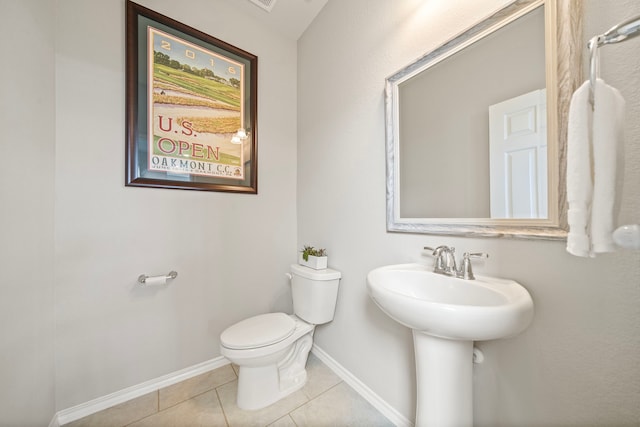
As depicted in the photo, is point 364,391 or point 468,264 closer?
point 468,264

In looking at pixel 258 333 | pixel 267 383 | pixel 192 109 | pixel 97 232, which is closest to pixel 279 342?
pixel 258 333

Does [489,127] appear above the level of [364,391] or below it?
above

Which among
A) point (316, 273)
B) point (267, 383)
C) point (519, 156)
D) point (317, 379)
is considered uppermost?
point (519, 156)

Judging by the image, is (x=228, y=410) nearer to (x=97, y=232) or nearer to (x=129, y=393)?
(x=129, y=393)

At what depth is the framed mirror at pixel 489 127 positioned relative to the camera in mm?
660

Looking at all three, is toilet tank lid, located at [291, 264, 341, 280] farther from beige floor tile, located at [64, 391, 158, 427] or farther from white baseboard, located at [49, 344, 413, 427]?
beige floor tile, located at [64, 391, 158, 427]

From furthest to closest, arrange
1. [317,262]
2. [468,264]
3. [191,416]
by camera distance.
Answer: [317,262]
[191,416]
[468,264]

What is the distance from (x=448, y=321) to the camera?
1.94 feet

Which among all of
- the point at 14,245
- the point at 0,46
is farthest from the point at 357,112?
the point at 14,245

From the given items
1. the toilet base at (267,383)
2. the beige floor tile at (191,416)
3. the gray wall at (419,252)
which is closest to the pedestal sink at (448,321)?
the gray wall at (419,252)

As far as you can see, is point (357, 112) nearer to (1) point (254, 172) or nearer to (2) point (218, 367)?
(1) point (254, 172)

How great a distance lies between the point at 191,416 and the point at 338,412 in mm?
A: 770

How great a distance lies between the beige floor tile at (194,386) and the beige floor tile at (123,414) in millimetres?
52

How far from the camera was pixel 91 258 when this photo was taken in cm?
118
